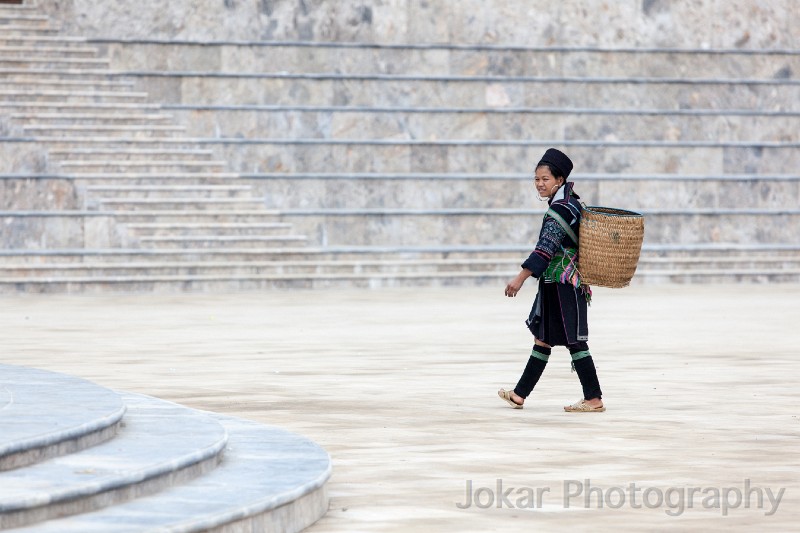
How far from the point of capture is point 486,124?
25.2 m

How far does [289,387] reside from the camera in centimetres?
1095

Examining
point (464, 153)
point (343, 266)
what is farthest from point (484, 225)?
point (343, 266)

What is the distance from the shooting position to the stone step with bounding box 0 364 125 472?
249 inches

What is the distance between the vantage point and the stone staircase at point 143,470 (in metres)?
5.61

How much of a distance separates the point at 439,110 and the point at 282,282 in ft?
15.0

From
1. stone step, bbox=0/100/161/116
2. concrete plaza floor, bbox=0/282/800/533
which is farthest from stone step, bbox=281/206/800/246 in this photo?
concrete plaza floor, bbox=0/282/800/533

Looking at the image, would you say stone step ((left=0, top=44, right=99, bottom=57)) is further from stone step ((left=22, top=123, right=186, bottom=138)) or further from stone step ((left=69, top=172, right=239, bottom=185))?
stone step ((left=69, top=172, right=239, bottom=185))

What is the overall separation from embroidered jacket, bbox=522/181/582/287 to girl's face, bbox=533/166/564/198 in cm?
8

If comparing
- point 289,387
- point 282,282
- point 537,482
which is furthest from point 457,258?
point 537,482

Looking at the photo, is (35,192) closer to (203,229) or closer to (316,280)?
(203,229)

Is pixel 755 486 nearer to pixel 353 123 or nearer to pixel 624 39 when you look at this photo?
pixel 353 123

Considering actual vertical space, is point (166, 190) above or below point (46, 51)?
below

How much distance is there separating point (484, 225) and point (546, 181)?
45.9 feet

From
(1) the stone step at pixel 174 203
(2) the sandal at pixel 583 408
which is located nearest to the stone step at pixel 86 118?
(1) the stone step at pixel 174 203
